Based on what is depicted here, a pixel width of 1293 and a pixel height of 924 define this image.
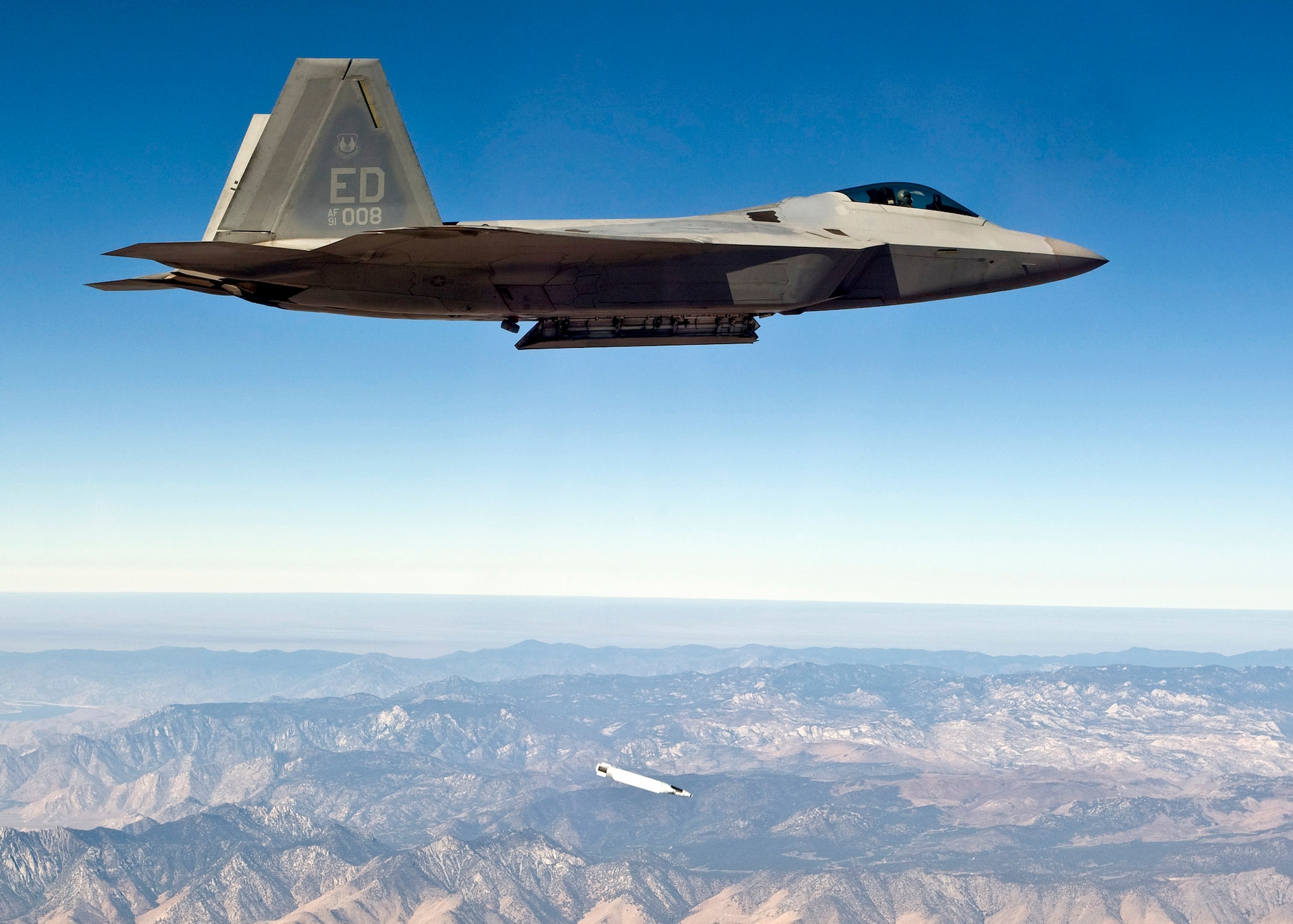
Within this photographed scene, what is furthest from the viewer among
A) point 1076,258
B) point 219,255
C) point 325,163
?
point 1076,258

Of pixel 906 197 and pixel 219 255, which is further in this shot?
pixel 906 197

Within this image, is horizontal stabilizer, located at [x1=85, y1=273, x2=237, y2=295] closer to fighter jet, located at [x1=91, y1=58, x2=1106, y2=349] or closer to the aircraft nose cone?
fighter jet, located at [x1=91, y1=58, x2=1106, y2=349]

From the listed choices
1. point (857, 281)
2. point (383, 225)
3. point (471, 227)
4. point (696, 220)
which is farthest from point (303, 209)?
point (857, 281)

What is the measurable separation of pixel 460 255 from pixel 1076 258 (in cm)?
1722

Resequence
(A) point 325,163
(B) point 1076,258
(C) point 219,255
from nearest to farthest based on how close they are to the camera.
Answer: (C) point 219,255, (A) point 325,163, (B) point 1076,258

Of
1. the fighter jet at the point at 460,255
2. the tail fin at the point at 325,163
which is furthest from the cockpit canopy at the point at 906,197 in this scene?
the tail fin at the point at 325,163

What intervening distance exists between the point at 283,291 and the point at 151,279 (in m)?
3.34

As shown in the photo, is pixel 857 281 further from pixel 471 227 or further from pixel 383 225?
pixel 383 225

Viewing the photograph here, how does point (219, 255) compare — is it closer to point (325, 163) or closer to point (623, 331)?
point (325, 163)

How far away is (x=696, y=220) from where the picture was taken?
24.9 meters

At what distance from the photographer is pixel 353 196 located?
24203mm

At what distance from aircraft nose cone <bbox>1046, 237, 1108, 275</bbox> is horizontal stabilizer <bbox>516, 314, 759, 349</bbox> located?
9.34 meters

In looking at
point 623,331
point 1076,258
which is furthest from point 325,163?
point 1076,258

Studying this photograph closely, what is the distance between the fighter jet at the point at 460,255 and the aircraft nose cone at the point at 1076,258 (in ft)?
11.3
